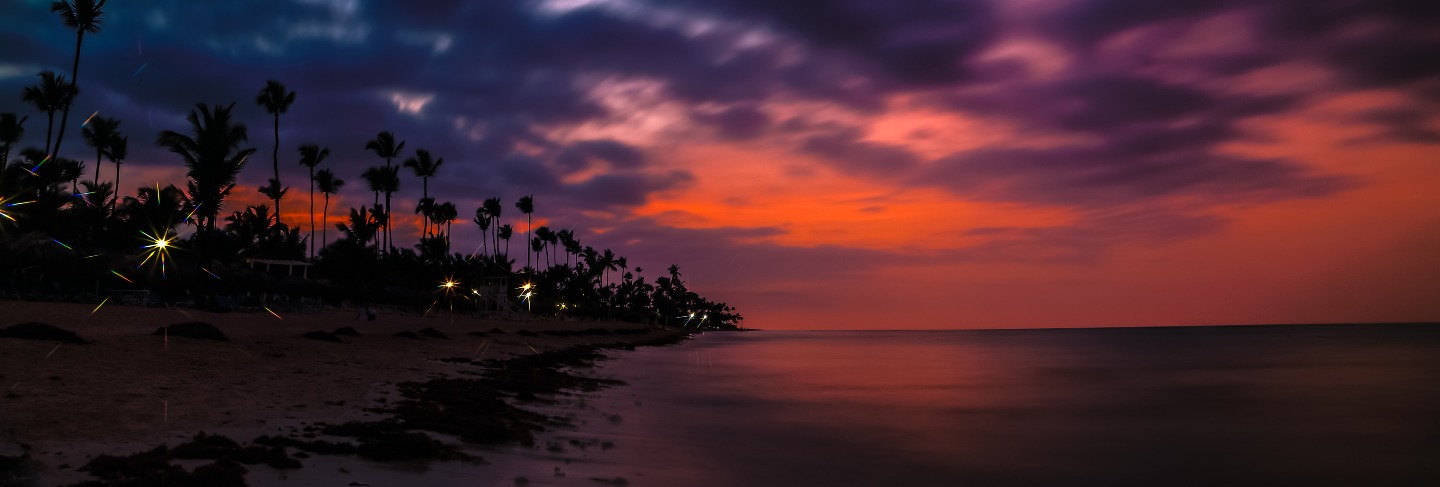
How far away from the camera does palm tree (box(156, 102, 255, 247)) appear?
125ft

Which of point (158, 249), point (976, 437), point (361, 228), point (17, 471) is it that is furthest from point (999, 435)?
point (361, 228)

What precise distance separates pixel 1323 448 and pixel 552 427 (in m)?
16.8

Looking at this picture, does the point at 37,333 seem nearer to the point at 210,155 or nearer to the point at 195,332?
the point at 195,332

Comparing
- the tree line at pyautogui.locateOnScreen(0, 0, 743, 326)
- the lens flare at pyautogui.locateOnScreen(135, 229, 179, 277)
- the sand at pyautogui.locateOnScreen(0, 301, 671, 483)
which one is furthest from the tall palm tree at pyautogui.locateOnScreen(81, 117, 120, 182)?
the sand at pyautogui.locateOnScreen(0, 301, 671, 483)

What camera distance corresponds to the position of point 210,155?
1535 inches

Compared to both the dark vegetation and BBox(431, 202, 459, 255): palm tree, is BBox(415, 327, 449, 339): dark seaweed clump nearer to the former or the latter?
the dark vegetation

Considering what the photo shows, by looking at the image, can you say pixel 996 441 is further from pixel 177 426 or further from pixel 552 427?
pixel 177 426

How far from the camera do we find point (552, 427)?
1435 centimetres

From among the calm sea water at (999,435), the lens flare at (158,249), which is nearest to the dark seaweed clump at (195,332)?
the calm sea water at (999,435)

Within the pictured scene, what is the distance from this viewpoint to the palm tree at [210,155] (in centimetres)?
3819

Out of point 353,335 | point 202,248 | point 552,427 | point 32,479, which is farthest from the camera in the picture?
point 202,248

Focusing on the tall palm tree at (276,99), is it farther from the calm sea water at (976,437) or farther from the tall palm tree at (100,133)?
the calm sea water at (976,437)

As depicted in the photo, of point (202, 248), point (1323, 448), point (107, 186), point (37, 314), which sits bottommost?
point (1323, 448)

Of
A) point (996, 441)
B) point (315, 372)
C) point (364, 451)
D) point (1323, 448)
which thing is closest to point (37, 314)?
point (315, 372)
